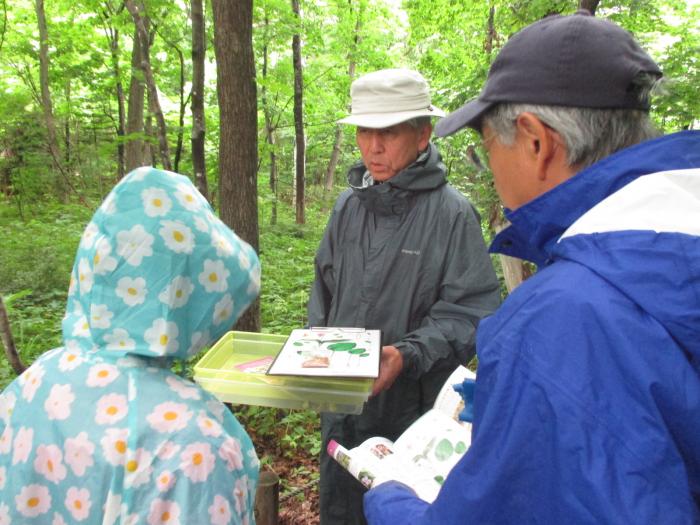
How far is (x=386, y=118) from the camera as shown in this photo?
2270 millimetres

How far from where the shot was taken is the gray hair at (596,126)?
1.03 metres

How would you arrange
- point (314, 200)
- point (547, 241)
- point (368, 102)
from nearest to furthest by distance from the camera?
point (547, 241)
point (368, 102)
point (314, 200)

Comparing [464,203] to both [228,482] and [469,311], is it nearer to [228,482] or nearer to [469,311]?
[469,311]

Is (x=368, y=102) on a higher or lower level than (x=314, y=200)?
higher

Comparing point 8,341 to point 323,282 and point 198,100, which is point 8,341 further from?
point 198,100

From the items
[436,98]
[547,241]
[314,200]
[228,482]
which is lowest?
[314,200]

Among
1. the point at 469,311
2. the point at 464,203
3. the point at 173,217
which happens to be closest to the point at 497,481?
the point at 173,217

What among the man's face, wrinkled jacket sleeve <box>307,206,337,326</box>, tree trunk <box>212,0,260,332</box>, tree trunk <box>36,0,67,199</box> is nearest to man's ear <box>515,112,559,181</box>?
the man's face

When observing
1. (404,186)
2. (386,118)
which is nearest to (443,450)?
(404,186)

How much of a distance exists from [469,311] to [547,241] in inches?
44.1

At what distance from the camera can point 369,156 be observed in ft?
7.86

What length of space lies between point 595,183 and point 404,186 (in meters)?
1.37

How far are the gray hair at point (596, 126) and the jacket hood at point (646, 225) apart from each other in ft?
0.30

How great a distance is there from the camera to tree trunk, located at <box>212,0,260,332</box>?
11.1 feet
